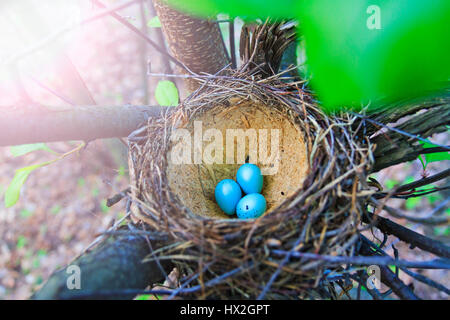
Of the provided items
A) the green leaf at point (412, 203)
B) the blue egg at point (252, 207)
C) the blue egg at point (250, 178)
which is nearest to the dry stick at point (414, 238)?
the blue egg at point (252, 207)

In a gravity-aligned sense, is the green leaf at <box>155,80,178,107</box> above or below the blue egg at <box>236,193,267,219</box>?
above

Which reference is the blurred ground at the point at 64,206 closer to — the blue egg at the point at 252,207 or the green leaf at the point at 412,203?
the green leaf at the point at 412,203

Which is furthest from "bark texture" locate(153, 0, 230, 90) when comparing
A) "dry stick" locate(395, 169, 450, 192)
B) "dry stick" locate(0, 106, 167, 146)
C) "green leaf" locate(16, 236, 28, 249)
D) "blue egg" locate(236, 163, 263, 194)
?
"green leaf" locate(16, 236, 28, 249)

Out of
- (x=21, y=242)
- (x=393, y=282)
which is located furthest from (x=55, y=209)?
(x=393, y=282)

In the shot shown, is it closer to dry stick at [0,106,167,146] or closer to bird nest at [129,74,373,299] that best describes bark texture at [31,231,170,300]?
bird nest at [129,74,373,299]

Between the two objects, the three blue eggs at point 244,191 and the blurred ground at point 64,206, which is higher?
the three blue eggs at point 244,191
